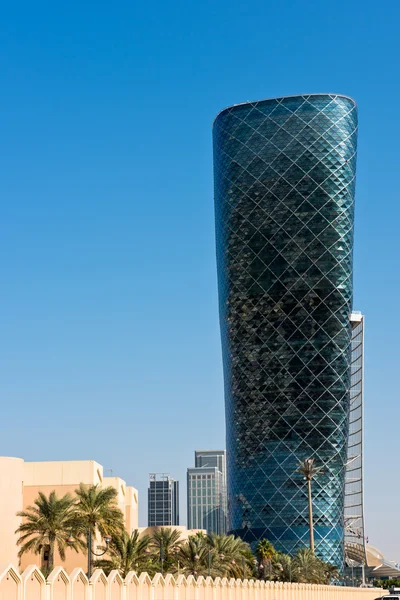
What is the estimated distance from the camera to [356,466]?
554 ft

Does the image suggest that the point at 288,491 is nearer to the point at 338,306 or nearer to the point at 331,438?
the point at 331,438

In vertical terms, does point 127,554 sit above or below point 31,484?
below

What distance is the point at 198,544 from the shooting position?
70312mm

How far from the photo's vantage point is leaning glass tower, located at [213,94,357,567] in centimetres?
13825

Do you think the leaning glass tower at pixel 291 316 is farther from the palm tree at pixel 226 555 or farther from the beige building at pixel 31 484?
the palm tree at pixel 226 555

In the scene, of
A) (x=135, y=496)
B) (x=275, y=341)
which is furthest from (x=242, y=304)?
(x=135, y=496)

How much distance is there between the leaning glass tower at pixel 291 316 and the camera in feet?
454

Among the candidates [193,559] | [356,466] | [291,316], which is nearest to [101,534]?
[193,559]

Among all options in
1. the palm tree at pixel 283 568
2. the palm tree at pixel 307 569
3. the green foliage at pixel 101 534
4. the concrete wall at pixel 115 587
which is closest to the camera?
the concrete wall at pixel 115 587

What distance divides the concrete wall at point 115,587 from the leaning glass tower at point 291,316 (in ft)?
325

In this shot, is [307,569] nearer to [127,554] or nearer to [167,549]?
[167,549]

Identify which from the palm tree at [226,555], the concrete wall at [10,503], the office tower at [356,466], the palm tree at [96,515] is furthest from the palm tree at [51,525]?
the office tower at [356,466]

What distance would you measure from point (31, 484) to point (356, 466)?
92.7 meters

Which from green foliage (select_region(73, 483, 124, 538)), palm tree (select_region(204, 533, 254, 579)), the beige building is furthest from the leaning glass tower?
A: green foliage (select_region(73, 483, 124, 538))
